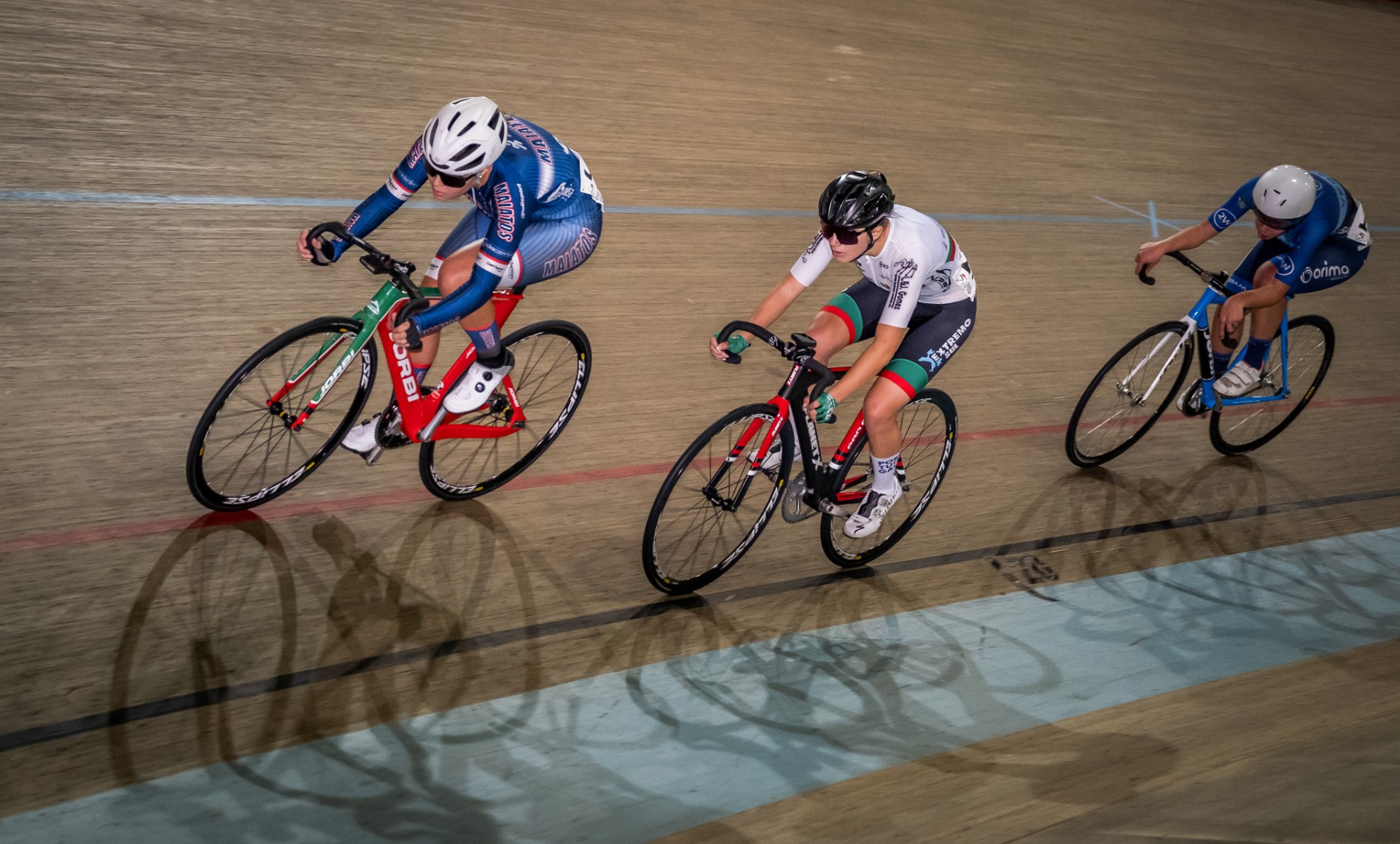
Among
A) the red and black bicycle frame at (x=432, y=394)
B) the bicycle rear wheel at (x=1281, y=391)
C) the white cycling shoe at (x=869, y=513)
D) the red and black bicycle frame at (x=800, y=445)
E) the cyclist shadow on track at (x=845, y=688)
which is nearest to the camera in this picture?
the cyclist shadow on track at (x=845, y=688)

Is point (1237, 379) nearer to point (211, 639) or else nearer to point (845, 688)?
point (845, 688)

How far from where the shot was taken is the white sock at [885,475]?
3.48m

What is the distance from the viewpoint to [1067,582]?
395 cm

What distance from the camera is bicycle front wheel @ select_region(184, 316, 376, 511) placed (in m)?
3.12

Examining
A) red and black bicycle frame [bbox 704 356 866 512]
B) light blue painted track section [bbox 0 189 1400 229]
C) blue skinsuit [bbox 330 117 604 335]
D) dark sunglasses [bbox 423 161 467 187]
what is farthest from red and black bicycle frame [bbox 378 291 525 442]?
light blue painted track section [bbox 0 189 1400 229]

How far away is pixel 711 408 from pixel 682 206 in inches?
68.0

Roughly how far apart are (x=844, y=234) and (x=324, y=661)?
1871 mm

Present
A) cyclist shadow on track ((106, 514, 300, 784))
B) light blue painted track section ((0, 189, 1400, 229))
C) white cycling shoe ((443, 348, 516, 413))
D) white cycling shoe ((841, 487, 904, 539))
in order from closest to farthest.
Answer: cyclist shadow on track ((106, 514, 300, 784))
white cycling shoe ((443, 348, 516, 413))
white cycling shoe ((841, 487, 904, 539))
light blue painted track section ((0, 189, 1400, 229))

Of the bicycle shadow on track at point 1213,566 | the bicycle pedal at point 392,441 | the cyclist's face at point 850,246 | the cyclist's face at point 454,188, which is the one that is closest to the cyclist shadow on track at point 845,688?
the bicycle shadow on track at point 1213,566

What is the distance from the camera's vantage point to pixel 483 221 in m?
3.50

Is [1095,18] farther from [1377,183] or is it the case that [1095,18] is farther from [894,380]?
[894,380]

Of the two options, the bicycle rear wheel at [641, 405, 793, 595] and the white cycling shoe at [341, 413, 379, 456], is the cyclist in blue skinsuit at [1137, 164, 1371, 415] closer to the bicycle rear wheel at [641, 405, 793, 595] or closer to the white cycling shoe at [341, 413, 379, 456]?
the bicycle rear wheel at [641, 405, 793, 595]

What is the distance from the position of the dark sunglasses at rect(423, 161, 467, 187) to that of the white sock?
154cm

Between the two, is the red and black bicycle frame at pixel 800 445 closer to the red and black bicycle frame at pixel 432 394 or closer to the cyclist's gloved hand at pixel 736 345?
the cyclist's gloved hand at pixel 736 345
